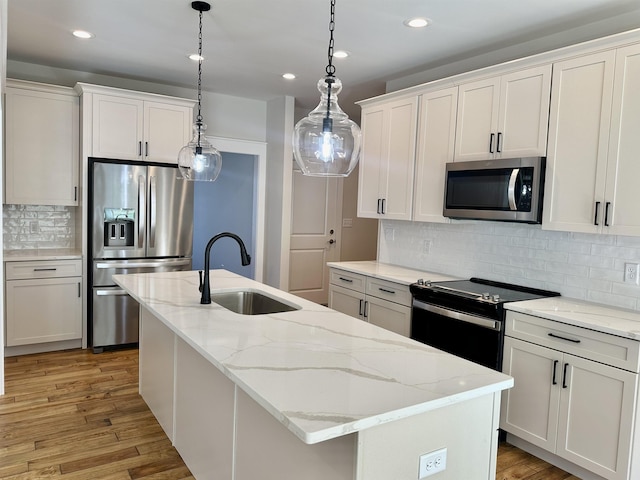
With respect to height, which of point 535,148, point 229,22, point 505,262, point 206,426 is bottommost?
point 206,426

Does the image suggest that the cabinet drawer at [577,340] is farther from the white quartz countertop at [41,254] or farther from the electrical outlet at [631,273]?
the white quartz countertop at [41,254]

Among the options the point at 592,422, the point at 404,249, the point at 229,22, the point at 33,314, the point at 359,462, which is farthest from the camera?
the point at 404,249

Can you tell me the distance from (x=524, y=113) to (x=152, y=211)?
331cm

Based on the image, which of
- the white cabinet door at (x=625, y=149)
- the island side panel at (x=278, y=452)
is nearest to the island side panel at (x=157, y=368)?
the island side panel at (x=278, y=452)

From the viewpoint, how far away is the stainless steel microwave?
2924 millimetres

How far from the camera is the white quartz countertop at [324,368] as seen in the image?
1.31 meters

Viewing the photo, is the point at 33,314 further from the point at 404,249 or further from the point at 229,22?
the point at 404,249

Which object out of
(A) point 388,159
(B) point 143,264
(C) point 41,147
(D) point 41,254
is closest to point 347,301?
(A) point 388,159

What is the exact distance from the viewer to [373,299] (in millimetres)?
3871

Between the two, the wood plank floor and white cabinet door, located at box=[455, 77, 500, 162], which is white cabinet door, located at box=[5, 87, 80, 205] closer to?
the wood plank floor

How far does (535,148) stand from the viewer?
9.72 ft

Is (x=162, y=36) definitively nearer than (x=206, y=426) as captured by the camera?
No

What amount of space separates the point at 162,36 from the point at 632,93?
3096mm

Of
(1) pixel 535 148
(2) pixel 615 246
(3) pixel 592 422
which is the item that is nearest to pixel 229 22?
(1) pixel 535 148
